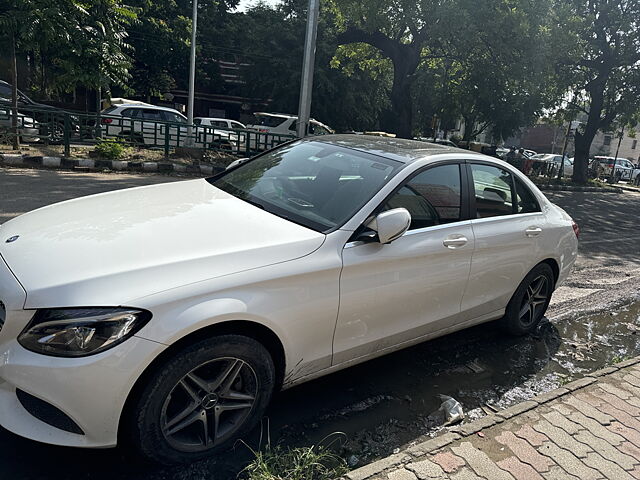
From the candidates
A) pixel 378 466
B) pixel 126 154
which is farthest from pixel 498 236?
pixel 126 154

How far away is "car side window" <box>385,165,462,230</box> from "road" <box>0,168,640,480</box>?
1.14 meters

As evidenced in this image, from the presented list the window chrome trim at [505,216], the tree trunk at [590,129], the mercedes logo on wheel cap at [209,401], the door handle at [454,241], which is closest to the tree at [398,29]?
the tree trunk at [590,129]

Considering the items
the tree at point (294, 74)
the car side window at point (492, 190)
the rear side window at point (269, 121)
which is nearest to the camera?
the car side window at point (492, 190)

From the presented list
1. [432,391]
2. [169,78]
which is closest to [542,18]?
[432,391]

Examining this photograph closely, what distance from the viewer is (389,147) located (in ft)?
12.2

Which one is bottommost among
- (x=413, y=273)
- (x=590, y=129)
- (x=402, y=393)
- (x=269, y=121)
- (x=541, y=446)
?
(x=402, y=393)

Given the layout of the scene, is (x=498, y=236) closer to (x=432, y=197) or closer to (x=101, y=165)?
(x=432, y=197)

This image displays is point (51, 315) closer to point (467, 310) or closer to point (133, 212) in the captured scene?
point (133, 212)

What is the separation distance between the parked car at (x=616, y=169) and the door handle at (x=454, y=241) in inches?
1355

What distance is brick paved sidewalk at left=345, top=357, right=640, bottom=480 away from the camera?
2.46 meters

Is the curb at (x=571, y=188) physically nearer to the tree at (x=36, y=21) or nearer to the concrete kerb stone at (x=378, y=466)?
the tree at (x=36, y=21)

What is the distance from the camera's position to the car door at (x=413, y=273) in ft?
9.31

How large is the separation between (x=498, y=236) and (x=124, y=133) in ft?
42.6

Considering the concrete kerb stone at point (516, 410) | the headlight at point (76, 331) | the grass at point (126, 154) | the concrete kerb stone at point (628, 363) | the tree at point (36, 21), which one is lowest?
the concrete kerb stone at point (516, 410)
